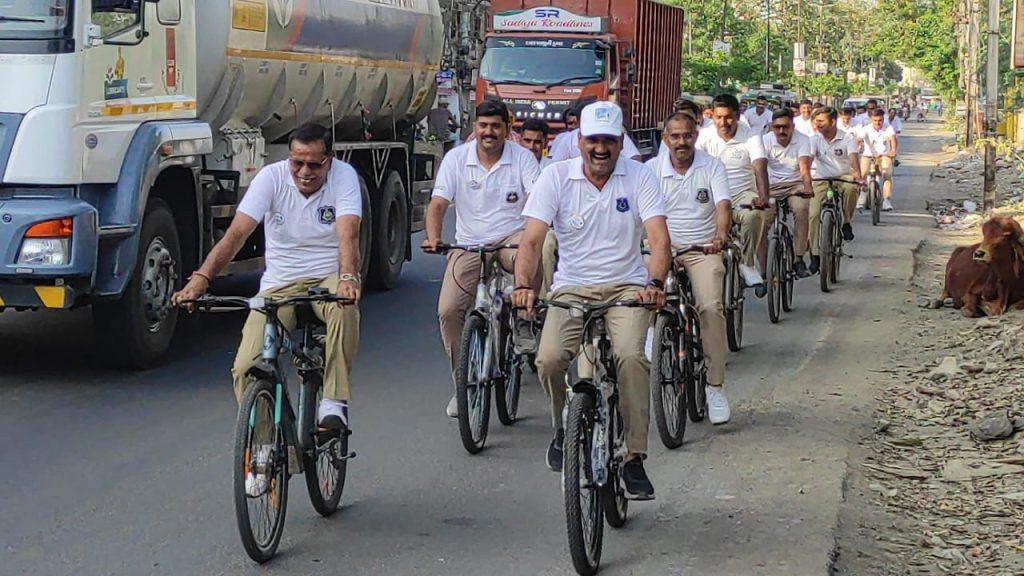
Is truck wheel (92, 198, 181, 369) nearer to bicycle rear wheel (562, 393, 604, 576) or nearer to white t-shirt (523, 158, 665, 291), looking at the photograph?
white t-shirt (523, 158, 665, 291)

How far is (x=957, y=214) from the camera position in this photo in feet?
86.7

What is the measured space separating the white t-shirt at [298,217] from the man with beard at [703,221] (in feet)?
8.90

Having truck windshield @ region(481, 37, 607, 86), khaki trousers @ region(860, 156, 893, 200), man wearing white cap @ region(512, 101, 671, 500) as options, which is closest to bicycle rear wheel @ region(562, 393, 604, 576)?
man wearing white cap @ region(512, 101, 671, 500)

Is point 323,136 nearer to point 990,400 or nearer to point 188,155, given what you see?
point 188,155

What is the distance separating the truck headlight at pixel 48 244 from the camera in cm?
949

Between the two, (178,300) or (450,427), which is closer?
(178,300)

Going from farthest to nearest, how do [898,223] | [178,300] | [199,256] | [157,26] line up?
[898,223] → [199,256] → [157,26] → [178,300]

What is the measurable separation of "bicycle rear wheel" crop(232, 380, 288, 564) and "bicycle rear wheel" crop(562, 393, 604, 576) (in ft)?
3.91

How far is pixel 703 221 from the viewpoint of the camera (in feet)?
32.6

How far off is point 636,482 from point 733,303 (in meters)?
5.07

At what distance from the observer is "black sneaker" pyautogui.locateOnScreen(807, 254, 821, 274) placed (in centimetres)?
1544

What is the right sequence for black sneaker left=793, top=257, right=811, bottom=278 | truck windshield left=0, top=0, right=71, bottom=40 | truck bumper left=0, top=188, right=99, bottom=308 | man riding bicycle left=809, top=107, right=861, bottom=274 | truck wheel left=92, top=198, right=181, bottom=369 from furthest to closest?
man riding bicycle left=809, top=107, right=861, bottom=274, black sneaker left=793, top=257, right=811, bottom=278, truck wheel left=92, top=198, right=181, bottom=369, truck windshield left=0, top=0, right=71, bottom=40, truck bumper left=0, top=188, right=99, bottom=308

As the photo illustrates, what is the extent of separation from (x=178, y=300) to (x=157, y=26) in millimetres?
4893

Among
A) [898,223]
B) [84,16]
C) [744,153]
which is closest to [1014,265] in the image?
[744,153]
